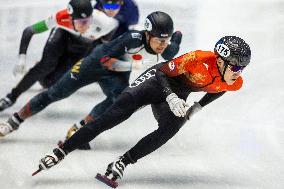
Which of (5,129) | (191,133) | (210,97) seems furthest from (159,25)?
(5,129)

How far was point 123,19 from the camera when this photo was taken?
29.3 feet

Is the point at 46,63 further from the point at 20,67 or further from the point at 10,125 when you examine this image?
the point at 10,125

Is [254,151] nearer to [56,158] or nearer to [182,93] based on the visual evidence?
[182,93]

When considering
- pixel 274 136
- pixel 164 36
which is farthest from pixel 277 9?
pixel 164 36

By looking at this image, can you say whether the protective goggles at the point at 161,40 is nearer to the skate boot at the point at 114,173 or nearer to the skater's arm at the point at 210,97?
the skater's arm at the point at 210,97

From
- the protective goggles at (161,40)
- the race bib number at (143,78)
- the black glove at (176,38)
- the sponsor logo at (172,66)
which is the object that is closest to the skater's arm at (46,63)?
the black glove at (176,38)

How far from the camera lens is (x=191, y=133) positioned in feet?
24.9

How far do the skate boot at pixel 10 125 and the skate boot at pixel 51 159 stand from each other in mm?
1125

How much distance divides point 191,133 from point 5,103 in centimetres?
213

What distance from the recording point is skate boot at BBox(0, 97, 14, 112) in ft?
25.9

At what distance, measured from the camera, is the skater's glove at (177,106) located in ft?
18.8

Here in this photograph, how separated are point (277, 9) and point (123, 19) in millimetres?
2979

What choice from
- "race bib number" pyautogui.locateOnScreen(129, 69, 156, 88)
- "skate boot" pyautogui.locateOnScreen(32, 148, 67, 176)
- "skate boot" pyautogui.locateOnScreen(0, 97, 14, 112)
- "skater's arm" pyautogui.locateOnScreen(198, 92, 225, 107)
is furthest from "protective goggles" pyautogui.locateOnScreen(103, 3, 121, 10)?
"skate boot" pyautogui.locateOnScreen(32, 148, 67, 176)

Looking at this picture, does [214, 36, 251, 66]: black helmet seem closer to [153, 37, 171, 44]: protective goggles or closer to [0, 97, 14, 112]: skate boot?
[153, 37, 171, 44]: protective goggles
